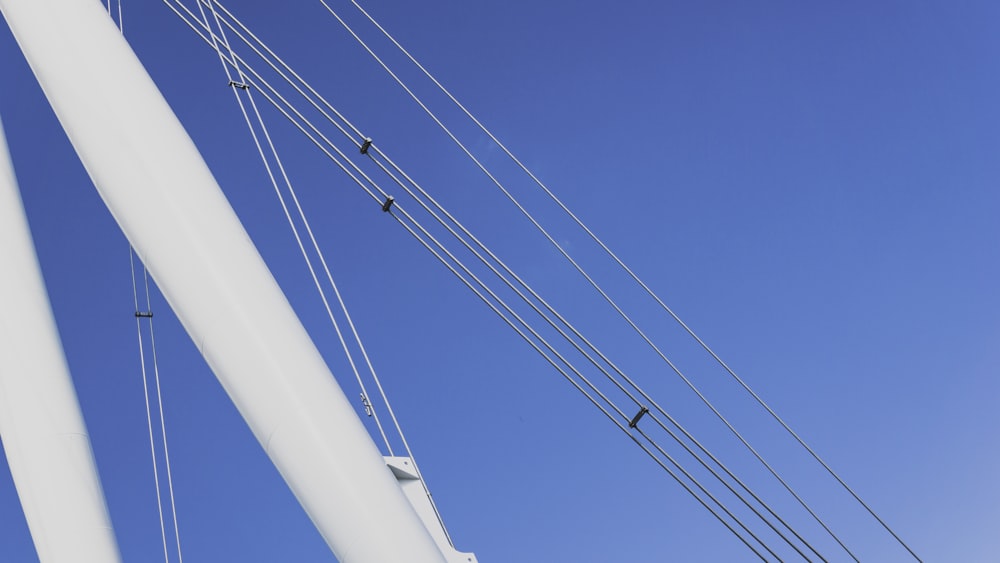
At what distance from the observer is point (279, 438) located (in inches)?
195

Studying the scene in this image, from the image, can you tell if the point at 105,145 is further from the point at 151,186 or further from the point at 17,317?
the point at 17,317

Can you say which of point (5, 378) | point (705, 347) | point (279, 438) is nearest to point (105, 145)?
point (279, 438)

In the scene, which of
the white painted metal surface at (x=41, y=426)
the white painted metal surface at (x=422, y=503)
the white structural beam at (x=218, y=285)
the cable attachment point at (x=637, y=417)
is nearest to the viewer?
the white structural beam at (x=218, y=285)

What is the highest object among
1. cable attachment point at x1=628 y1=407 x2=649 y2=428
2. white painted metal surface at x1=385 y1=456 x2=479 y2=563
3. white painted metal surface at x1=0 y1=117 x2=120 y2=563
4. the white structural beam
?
cable attachment point at x1=628 y1=407 x2=649 y2=428

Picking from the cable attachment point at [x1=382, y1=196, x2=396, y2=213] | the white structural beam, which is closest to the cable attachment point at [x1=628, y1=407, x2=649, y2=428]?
the cable attachment point at [x1=382, y1=196, x2=396, y2=213]

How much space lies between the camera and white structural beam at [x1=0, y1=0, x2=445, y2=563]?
4.83 metres

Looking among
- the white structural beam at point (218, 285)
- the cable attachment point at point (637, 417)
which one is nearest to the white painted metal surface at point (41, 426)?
the white structural beam at point (218, 285)

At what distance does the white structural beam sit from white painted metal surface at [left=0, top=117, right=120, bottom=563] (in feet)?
9.40

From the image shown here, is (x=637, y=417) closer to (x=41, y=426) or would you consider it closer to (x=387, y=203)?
(x=387, y=203)

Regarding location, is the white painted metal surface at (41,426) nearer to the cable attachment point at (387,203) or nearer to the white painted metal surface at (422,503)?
the white painted metal surface at (422,503)

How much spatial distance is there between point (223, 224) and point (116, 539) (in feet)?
11.8

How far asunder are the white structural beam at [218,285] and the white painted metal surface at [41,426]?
2.86 metres

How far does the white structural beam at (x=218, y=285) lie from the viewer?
4828mm

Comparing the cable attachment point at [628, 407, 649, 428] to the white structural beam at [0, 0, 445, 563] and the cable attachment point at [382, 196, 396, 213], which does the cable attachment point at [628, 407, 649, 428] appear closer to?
the cable attachment point at [382, 196, 396, 213]
